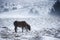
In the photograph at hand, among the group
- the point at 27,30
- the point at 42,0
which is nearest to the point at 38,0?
the point at 42,0

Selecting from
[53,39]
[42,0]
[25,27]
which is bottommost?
[53,39]

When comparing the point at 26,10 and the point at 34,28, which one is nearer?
the point at 34,28

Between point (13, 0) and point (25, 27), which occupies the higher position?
point (13, 0)

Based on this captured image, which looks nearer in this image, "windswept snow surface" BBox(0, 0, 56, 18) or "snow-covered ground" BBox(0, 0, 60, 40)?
"snow-covered ground" BBox(0, 0, 60, 40)

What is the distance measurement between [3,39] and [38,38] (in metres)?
3.73

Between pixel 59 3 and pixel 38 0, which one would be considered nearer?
pixel 59 3

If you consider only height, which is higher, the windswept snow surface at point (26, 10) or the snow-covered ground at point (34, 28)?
the windswept snow surface at point (26, 10)

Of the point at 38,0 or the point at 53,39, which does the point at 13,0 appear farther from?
the point at 53,39

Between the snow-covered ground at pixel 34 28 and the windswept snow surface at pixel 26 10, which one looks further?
the windswept snow surface at pixel 26 10

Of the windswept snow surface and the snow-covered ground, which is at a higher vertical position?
the windswept snow surface

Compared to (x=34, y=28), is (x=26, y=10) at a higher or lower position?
higher

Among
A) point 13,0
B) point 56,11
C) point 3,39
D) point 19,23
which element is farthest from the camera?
point 13,0

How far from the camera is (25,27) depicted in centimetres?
2283

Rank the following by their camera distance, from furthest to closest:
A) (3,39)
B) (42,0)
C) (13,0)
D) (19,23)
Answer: (13,0) < (42,0) < (19,23) < (3,39)
